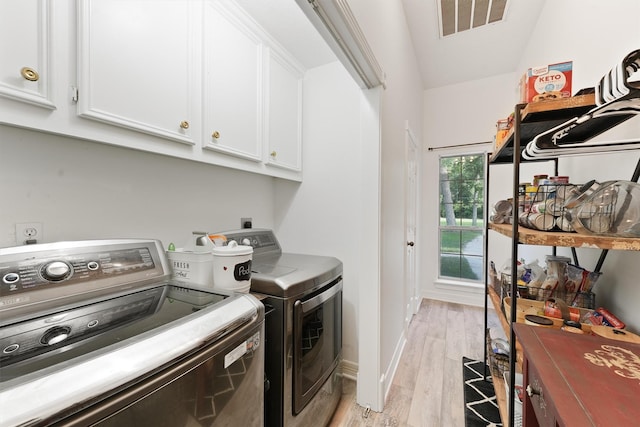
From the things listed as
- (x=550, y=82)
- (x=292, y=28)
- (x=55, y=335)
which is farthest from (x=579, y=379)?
(x=292, y=28)

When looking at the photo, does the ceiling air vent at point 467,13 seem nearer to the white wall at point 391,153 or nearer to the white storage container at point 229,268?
the white wall at point 391,153

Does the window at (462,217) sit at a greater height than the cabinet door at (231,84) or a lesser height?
lesser

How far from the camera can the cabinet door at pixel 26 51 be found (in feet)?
2.42

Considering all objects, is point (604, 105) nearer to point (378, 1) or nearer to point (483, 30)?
point (378, 1)

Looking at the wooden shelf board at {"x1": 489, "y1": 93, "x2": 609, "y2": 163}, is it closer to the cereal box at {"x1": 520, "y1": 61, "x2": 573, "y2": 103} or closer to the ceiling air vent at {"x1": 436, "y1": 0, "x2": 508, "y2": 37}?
the cereal box at {"x1": 520, "y1": 61, "x2": 573, "y2": 103}

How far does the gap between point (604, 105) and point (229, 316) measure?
125 centimetres

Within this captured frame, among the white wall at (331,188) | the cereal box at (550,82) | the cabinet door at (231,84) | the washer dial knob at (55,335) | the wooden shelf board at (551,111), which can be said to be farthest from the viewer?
the white wall at (331,188)

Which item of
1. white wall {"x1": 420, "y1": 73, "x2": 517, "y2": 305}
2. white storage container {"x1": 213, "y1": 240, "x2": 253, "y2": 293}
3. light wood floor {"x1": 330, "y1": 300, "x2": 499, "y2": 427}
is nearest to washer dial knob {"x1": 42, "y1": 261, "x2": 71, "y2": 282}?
white storage container {"x1": 213, "y1": 240, "x2": 253, "y2": 293}

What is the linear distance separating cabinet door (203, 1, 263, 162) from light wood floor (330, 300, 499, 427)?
1732mm

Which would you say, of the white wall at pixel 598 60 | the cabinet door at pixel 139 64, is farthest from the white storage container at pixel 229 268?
the white wall at pixel 598 60

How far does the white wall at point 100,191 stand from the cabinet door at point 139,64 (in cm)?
29

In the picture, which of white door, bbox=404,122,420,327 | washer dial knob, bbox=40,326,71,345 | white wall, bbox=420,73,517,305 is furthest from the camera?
white wall, bbox=420,73,517,305

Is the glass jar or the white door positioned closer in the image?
the glass jar

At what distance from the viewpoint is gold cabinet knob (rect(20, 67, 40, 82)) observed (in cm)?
76
